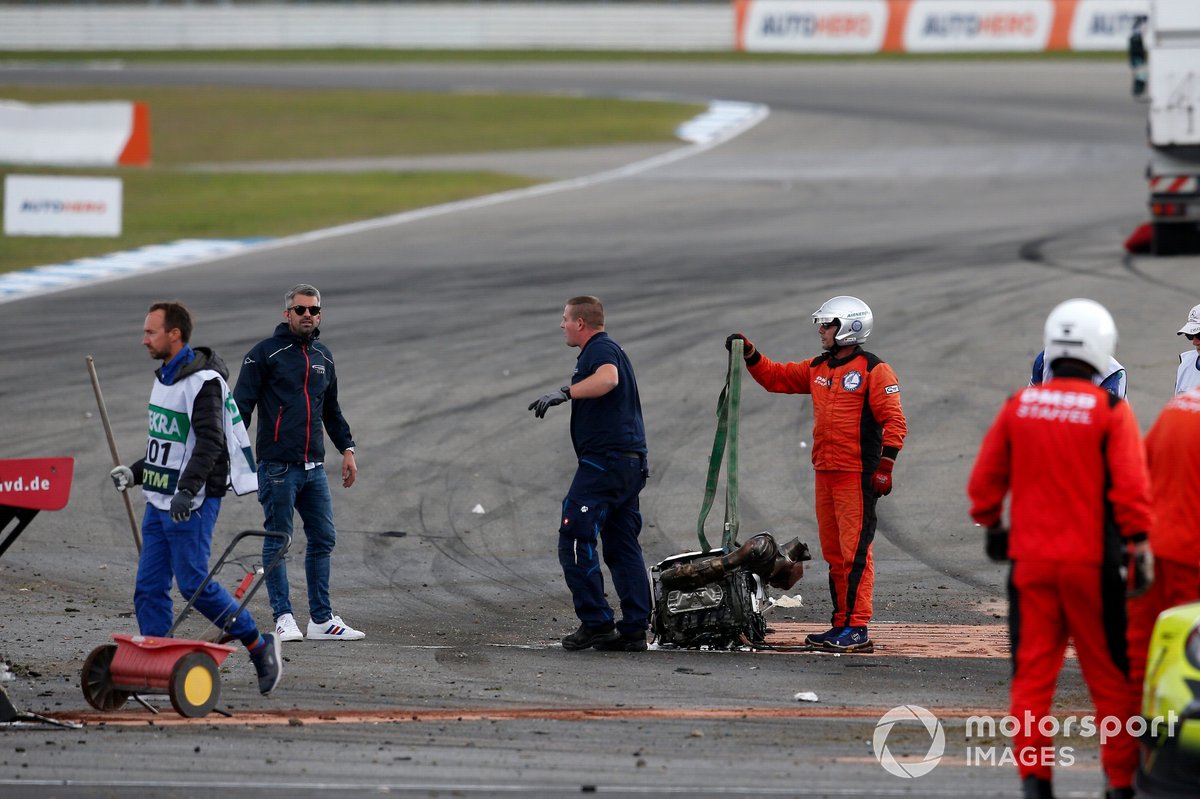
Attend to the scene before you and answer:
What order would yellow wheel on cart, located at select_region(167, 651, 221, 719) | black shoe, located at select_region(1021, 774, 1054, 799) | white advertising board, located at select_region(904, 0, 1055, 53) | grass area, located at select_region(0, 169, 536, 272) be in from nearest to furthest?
1. black shoe, located at select_region(1021, 774, 1054, 799)
2. yellow wheel on cart, located at select_region(167, 651, 221, 719)
3. grass area, located at select_region(0, 169, 536, 272)
4. white advertising board, located at select_region(904, 0, 1055, 53)

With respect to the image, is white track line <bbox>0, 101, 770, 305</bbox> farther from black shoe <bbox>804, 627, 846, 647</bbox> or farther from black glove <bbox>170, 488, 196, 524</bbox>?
black shoe <bbox>804, 627, 846, 647</bbox>

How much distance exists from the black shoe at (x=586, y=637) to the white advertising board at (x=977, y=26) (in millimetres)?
41277

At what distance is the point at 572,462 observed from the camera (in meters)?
13.3

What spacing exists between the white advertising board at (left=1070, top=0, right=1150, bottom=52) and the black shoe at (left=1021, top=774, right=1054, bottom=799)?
43.7 m

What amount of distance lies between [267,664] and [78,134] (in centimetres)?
2644

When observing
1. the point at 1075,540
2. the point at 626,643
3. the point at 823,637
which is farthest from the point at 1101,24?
the point at 1075,540

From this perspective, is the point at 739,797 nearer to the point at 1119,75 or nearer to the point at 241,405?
the point at 241,405

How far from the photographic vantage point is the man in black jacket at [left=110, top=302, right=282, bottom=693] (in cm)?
778

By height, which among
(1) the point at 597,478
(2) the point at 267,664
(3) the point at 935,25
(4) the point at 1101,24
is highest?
(4) the point at 1101,24

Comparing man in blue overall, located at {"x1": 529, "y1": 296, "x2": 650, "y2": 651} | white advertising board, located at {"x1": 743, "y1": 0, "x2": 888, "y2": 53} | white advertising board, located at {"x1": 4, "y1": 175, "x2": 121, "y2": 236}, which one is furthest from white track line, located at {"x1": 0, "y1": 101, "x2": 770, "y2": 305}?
white advertising board, located at {"x1": 743, "y1": 0, "x2": 888, "y2": 53}

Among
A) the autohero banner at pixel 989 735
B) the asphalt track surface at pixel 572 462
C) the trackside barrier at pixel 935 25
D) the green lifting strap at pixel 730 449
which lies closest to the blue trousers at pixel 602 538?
the asphalt track surface at pixel 572 462

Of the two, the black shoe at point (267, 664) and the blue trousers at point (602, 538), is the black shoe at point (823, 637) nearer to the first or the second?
the blue trousers at point (602, 538)

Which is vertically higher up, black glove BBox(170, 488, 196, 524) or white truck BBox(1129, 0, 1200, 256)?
white truck BBox(1129, 0, 1200, 256)

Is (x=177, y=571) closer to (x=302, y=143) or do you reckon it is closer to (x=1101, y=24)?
(x=302, y=143)
